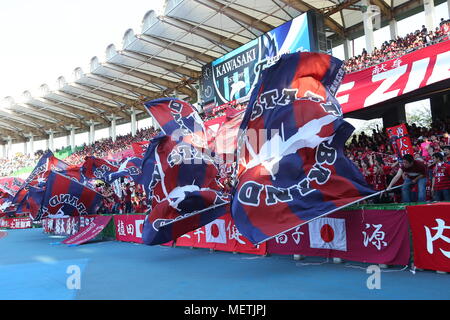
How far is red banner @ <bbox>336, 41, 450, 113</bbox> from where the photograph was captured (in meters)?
12.1

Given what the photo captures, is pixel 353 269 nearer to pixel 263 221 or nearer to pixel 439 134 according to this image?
pixel 263 221

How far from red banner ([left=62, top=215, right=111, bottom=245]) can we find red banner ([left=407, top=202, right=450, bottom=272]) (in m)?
12.6

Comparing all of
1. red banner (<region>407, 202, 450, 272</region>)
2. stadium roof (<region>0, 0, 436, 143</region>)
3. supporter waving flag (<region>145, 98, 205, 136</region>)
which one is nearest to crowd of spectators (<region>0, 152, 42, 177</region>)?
stadium roof (<region>0, 0, 436, 143</region>)

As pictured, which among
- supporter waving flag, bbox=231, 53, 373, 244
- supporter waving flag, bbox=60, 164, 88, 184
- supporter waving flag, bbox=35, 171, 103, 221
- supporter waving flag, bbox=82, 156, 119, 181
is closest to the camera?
supporter waving flag, bbox=231, 53, 373, 244

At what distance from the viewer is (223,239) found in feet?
36.5

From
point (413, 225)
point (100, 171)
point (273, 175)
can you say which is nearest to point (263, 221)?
point (273, 175)

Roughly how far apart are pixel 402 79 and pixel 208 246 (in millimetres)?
7886

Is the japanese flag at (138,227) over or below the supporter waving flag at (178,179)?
below

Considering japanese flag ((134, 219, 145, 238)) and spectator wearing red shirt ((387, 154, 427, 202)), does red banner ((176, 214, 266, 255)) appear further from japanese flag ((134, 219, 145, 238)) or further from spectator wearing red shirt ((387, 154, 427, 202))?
spectator wearing red shirt ((387, 154, 427, 202))

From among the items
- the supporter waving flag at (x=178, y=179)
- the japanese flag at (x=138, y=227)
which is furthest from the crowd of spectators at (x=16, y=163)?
the supporter waving flag at (x=178, y=179)

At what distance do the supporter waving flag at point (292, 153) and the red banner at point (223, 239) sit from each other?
9.23ft

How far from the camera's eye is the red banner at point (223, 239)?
33.7 feet

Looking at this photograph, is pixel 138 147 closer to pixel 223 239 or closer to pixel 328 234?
pixel 223 239

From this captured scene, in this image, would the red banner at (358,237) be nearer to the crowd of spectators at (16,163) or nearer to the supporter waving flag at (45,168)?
the supporter waving flag at (45,168)
